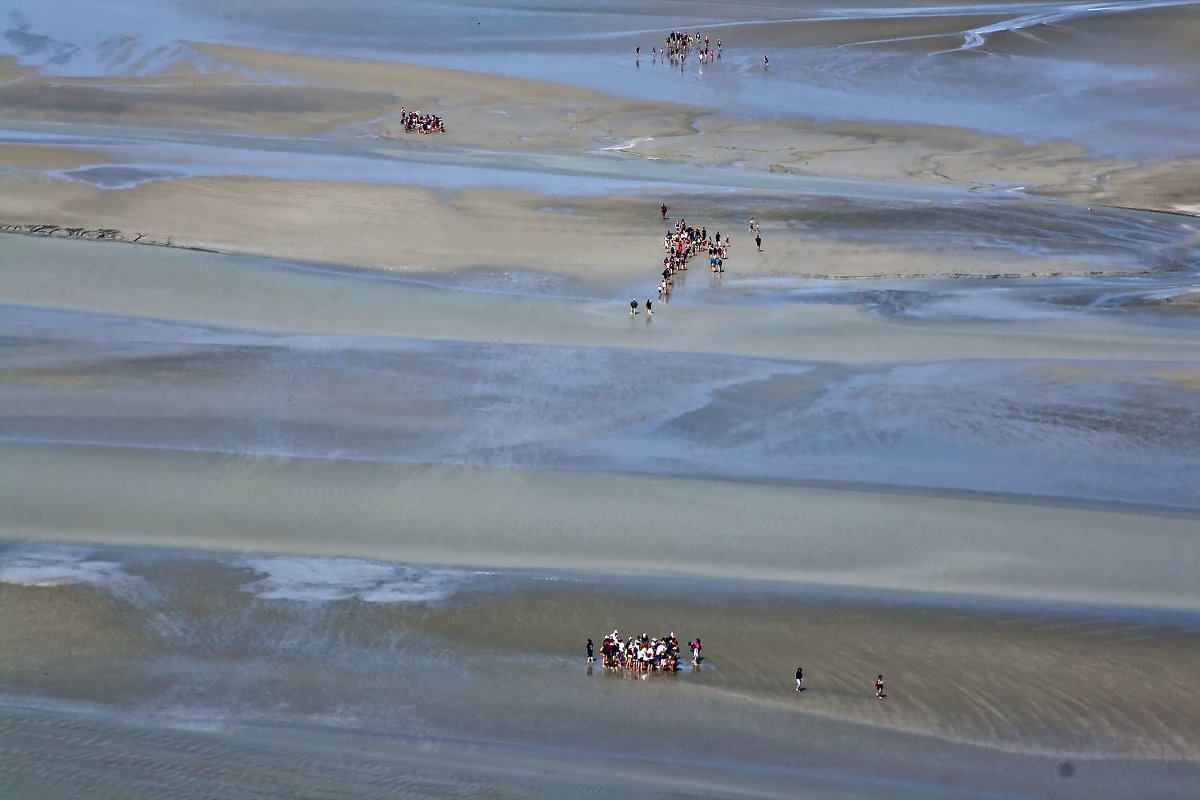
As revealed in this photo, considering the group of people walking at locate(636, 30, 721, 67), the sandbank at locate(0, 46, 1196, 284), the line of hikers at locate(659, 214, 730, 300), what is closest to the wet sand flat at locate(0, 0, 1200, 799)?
the sandbank at locate(0, 46, 1196, 284)

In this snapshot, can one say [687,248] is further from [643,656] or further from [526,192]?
[643,656]

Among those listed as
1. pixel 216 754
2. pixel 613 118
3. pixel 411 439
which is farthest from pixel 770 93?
pixel 216 754

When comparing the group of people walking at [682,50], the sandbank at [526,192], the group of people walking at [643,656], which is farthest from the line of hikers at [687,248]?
the group of people walking at [682,50]

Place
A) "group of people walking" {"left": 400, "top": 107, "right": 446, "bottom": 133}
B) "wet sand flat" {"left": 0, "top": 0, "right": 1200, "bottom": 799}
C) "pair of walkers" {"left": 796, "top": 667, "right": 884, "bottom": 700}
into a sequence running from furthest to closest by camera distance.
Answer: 1. "group of people walking" {"left": 400, "top": 107, "right": 446, "bottom": 133}
2. "pair of walkers" {"left": 796, "top": 667, "right": 884, "bottom": 700}
3. "wet sand flat" {"left": 0, "top": 0, "right": 1200, "bottom": 799}

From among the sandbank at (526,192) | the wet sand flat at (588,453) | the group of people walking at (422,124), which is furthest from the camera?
the group of people walking at (422,124)

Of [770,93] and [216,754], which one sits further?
[770,93]

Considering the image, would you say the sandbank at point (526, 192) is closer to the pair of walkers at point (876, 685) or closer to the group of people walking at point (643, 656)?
the group of people walking at point (643, 656)

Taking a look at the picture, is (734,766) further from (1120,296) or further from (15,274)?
(15,274)

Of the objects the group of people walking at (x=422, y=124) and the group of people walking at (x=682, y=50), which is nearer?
the group of people walking at (x=422, y=124)

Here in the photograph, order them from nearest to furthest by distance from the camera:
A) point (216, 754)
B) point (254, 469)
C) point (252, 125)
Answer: point (216, 754), point (254, 469), point (252, 125)

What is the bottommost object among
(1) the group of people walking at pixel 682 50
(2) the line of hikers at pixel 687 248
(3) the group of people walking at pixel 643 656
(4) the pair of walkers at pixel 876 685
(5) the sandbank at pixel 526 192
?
(4) the pair of walkers at pixel 876 685

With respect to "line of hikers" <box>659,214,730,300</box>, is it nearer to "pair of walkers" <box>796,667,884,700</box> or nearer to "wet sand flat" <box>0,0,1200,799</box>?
"wet sand flat" <box>0,0,1200,799</box>
